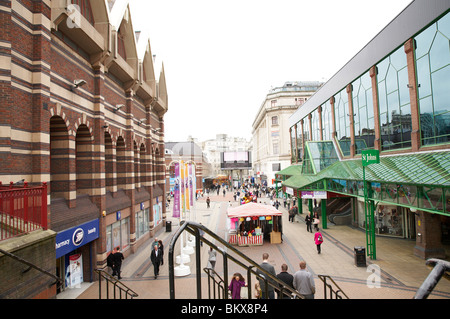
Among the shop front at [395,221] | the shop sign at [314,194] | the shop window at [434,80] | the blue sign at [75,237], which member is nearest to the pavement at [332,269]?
the shop front at [395,221]

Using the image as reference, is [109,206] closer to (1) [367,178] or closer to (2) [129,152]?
(2) [129,152]

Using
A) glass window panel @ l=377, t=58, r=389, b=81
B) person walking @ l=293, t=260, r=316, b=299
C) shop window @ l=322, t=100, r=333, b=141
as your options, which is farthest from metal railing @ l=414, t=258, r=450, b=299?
shop window @ l=322, t=100, r=333, b=141

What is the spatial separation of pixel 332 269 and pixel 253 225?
22.6ft

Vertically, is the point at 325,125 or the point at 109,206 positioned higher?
the point at 325,125

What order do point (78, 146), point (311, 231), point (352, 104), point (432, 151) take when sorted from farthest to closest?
point (352, 104)
point (311, 231)
point (432, 151)
point (78, 146)

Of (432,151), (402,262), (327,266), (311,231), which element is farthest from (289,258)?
(432,151)

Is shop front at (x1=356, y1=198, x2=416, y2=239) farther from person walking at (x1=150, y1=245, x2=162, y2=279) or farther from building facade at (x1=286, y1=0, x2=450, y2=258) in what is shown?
person walking at (x1=150, y1=245, x2=162, y2=279)

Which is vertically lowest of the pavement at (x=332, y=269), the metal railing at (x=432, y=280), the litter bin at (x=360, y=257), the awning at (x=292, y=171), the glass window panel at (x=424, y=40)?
the pavement at (x=332, y=269)

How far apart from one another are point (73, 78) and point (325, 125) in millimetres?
25263

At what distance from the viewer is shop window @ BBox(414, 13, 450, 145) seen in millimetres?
13148

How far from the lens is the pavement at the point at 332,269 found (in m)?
10.5

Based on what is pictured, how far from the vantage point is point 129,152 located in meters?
17.6

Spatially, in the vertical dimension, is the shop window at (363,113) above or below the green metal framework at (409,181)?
above

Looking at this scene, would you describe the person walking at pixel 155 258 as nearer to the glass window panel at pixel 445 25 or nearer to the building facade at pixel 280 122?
the glass window panel at pixel 445 25
